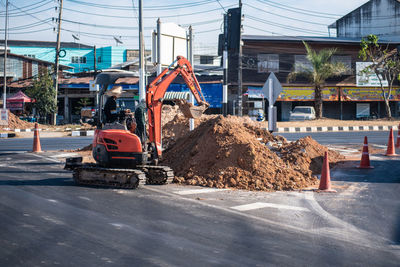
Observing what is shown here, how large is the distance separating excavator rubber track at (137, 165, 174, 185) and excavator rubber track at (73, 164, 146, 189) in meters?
0.59

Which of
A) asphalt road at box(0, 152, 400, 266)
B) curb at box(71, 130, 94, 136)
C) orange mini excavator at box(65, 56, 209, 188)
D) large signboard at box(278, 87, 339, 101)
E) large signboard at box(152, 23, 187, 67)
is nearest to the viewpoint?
asphalt road at box(0, 152, 400, 266)

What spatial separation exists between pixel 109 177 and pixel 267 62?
36593 mm

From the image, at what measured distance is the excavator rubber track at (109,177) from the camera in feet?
31.5

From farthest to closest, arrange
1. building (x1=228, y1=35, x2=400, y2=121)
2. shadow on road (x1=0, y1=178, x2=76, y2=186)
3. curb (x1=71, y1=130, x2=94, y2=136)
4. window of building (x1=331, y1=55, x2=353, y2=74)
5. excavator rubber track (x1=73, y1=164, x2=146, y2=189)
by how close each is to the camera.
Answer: window of building (x1=331, y1=55, x2=353, y2=74), building (x1=228, y1=35, x2=400, y2=121), curb (x1=71, y1=130, x2=94, y2=136), shadow on road (x1=0, y1=178, x2=76, y2=186), excavator rubber track (x1=73, y1=164, x2=146, y2=189)

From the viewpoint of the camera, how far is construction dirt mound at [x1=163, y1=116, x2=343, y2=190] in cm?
1034

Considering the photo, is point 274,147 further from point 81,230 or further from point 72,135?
point 72,135

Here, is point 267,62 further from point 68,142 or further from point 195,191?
point 195,191

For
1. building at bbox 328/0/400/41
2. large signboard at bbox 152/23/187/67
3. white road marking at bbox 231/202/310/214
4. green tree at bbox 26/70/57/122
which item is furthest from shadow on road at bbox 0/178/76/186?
building at bbox 328/0/400/41

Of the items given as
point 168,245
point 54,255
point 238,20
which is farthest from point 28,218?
Result: point 238,20

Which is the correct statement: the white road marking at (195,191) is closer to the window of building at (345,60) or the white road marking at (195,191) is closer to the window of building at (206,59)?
the window of building at (345,60)

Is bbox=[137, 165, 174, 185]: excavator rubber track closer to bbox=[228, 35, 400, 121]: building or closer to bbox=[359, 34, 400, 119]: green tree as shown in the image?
bbox=[228, 35, 400, 121]: building

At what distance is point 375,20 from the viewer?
182ft

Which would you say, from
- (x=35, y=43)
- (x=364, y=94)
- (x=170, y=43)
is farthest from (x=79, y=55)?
(x=170, y=43)

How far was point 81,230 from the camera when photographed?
20.7 feet
